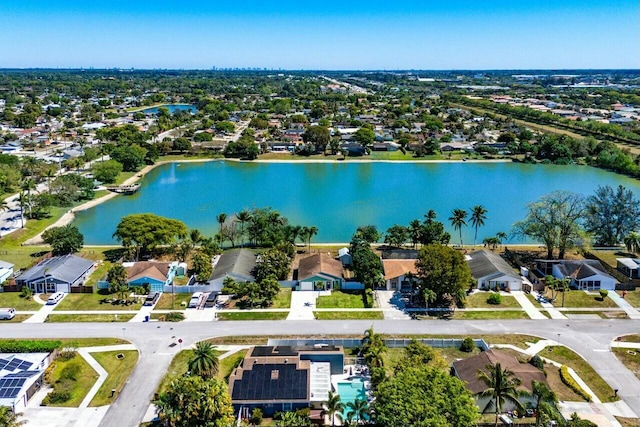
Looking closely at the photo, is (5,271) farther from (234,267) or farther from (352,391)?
(352,391)

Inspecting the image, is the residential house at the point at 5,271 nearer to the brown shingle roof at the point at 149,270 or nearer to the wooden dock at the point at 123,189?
the brown shingle roof at the point at 149,270

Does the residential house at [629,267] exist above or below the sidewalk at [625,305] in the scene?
above

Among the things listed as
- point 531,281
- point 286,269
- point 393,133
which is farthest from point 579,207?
point 393,133

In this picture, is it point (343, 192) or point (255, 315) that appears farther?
point (343, 192)

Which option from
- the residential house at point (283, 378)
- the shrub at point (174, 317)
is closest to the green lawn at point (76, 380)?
the shrub at point (174, 317)

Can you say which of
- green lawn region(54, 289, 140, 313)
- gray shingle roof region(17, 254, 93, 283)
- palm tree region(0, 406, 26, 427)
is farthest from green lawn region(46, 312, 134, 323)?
palm tree region(0, 406, 26, 427)

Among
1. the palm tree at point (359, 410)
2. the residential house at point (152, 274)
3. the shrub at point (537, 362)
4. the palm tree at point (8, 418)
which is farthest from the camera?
the residential house at point (152, 274)

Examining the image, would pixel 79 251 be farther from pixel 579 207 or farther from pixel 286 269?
pixel 579 207

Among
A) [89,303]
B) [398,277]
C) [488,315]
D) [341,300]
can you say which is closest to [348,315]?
[341,300]
